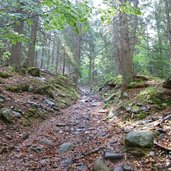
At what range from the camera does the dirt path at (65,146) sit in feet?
18.3

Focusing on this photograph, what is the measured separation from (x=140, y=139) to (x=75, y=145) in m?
1.85

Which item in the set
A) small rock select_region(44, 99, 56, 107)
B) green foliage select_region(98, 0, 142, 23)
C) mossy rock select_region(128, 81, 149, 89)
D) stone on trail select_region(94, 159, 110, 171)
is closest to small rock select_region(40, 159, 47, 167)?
stone on trail select_region(94, 159, 110, 171)

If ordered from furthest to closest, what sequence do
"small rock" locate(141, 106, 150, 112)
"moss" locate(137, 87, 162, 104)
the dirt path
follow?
"moss" locate(137, 87, 162, 104) < "small rock" locate(141, 106, 150, 112) < the dirt path

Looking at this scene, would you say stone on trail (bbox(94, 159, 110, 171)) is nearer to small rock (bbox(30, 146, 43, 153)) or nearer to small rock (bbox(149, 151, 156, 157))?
small rock (bbox(149, 151, 156, 157))

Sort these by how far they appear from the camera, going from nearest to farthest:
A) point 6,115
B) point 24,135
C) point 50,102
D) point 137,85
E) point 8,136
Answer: point 8,136, point 24,135, point 6,115, point 137,85, point 50,102

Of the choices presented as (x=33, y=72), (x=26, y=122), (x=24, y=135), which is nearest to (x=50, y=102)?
(x=26, y=122)

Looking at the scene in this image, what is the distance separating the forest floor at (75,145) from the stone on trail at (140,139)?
0.51ft

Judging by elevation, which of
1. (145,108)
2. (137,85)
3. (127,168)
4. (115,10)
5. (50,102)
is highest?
(115,10)

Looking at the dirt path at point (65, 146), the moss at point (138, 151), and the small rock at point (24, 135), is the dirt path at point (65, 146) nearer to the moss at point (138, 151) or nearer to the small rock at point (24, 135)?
the small rock at point (24, 135)

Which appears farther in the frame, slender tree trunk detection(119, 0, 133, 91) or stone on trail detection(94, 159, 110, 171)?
slender tree trunk detection(119, 0, 133, 91)

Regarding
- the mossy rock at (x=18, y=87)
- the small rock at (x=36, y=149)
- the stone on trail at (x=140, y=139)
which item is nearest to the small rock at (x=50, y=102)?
the mossy rock at (x=18, y=87)

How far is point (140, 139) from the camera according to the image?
574cm

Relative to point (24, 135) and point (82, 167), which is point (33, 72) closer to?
point (24, 135)

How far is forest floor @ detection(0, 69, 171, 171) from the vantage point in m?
5.27
